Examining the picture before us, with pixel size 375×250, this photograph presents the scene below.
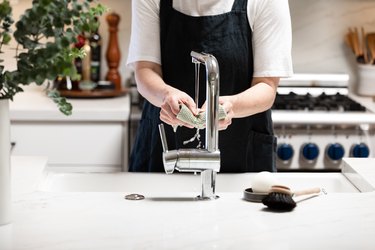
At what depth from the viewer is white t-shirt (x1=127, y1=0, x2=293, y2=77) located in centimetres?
233

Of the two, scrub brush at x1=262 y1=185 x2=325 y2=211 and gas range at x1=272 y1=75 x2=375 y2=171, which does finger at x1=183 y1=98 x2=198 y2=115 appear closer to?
scrub brush at x1=262 y1=185 x2=325 y2=211

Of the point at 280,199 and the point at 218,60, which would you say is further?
the point at 218,60

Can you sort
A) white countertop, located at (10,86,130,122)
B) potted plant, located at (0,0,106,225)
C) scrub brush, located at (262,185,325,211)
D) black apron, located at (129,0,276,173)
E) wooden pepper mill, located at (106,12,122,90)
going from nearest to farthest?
potted plant, located at (0,0,106,225), scrub brush, located at (262,185,325,211), black apron, located at (129,0,276,173), white countertop, located at (10,86,130,122), wooden pepper mill, located at (106,12,122,90)

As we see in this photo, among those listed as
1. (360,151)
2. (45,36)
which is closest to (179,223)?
(45,36)

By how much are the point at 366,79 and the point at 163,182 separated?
6.30 feet

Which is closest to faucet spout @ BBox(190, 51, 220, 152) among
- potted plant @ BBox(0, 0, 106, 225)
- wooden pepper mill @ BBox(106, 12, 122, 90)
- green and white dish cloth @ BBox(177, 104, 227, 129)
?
green and white dish cloth @ BBox(177, 104, 227, 129)

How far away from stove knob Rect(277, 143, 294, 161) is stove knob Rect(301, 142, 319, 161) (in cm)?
5

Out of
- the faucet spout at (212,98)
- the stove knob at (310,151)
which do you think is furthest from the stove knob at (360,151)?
the faucet spout at (212,98)

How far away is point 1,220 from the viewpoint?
5.32ft

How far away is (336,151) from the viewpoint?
3.21 metres

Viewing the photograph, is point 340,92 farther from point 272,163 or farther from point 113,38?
point 272,163

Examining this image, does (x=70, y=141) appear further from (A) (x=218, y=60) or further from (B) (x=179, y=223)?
(B) (x=179, y=223)

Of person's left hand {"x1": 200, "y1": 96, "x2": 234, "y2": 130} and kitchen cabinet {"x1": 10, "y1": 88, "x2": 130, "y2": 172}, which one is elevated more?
person's left hand {"x1": 200, "y1": 96, "x2": 234, "y2": 130}

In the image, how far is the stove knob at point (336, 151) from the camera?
321 centimetres
